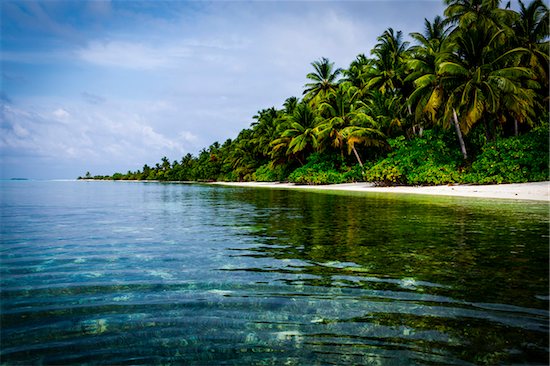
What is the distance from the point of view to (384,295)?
430 centimetres

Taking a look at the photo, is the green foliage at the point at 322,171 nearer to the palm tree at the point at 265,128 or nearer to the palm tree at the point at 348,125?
the palm tree at the point at 348,125

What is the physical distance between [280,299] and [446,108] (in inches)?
992

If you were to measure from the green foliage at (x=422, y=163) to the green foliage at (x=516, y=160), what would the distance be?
109 inches

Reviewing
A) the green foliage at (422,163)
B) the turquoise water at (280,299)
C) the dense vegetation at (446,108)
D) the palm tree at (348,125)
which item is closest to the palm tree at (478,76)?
the dense vegetation at (446,108)

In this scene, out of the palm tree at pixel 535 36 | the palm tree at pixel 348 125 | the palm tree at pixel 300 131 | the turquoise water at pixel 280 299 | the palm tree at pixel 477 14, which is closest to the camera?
the turquoise water at pixel 280 299

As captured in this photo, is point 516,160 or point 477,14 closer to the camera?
point 516,160

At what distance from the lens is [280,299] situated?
13.8 ft

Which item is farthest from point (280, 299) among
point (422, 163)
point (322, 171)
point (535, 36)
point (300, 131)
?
point (300, 131)

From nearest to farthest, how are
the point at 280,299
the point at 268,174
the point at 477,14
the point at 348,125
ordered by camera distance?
the point at 280,299
the point at 477,14
the point at 348,125
the point at 268,174

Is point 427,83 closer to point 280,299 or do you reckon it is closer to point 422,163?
point 422,163

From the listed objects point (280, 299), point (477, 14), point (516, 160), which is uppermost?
point (477, 14)

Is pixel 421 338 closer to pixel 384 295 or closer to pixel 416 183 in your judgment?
pixel 384 295

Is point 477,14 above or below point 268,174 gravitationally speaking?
above

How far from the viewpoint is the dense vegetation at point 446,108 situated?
2422cm
